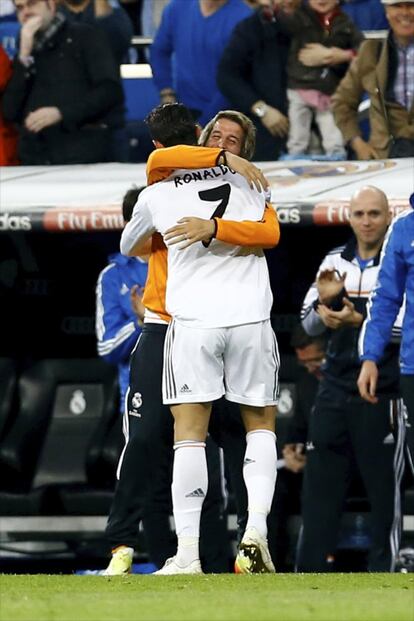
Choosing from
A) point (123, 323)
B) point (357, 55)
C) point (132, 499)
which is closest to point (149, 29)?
point (357, 55)

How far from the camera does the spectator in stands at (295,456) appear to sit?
9.63 metres

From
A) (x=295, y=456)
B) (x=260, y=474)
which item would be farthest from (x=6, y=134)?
(x=260, y=474)

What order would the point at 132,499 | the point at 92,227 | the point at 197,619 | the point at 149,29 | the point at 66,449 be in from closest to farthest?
the point at 197,619 < the point at 132,499 < the point at 92,227 < the point at 66,449 < the point at 149,29

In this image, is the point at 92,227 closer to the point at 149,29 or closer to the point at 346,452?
the point at 346,452

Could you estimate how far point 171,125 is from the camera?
23.0 ft

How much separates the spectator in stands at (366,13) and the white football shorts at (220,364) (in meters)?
4.89

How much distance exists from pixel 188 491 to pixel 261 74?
426cm

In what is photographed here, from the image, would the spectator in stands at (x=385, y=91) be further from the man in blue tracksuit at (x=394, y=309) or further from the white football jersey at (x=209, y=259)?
the white football jersey at (x=209, y=259)

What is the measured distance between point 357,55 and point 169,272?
11.8 feet

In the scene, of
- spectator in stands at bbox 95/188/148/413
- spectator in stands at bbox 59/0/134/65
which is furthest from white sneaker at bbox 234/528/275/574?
spectator in stands at bbox 59/0/134/65

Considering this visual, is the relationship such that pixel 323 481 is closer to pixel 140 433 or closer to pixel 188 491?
pixel 140 433

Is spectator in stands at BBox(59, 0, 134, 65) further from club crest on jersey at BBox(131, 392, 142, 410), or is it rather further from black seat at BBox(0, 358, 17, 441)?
club crest on jersey at BBox(131, 392, 142, 410)

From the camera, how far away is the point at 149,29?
1277 centimetres

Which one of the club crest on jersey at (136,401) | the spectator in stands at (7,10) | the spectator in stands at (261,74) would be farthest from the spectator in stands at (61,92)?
the club crest on jersey at (136,401)
